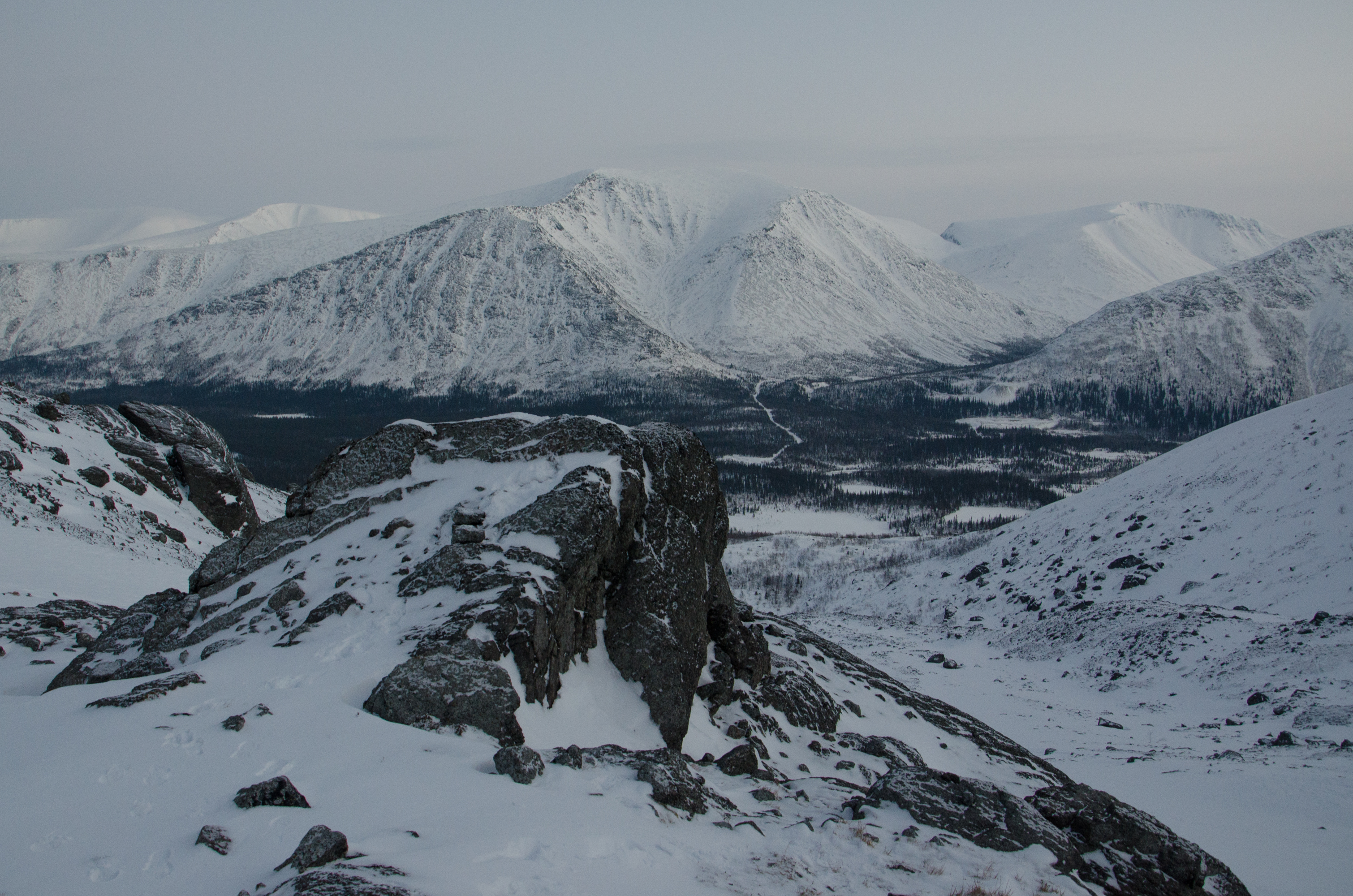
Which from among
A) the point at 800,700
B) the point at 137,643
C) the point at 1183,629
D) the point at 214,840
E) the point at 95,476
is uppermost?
the point at 214,840

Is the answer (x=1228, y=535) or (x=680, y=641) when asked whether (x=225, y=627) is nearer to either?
(x=680, y=641)

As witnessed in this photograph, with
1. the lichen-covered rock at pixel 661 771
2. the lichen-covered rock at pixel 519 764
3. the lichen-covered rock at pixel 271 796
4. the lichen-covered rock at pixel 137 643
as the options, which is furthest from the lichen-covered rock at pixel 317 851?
the lichen-covered rock at pixel 137 643

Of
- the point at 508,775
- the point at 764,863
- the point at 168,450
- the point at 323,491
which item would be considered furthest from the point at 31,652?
the point at 168,450

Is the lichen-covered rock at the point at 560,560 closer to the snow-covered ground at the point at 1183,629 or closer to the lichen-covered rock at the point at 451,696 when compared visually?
the lichen-covered rock at the point at 451,696

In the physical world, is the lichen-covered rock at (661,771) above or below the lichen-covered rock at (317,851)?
below

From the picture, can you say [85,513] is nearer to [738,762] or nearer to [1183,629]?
[738,762]

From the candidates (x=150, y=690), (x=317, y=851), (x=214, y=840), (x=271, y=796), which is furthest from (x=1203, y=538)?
(x=214, y=840)

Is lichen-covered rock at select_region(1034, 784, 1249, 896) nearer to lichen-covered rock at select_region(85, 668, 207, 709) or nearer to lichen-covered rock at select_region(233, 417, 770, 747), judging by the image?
lichen-covered rock at select_region(233, 417, 770, 747)
